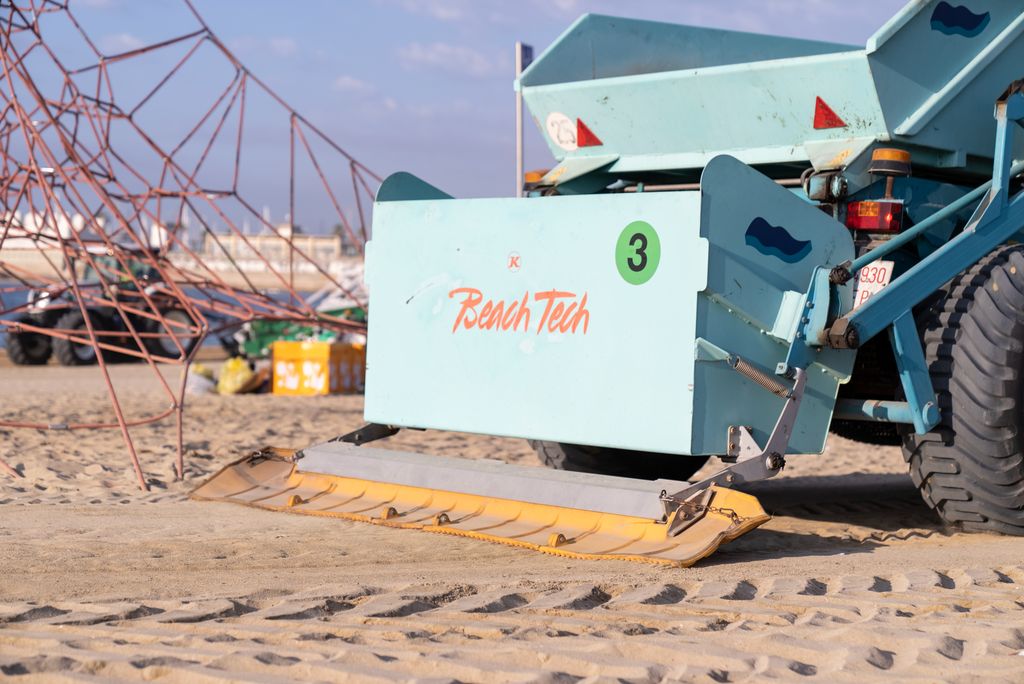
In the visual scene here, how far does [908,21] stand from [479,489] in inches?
104

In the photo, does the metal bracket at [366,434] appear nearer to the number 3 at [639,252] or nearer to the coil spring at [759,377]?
the number 3 at [639,252]

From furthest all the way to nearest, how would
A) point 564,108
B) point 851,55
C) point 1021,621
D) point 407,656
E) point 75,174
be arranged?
point 75,174 → point 564,108 → point 851,55 → point 1021,621 → point 407,656

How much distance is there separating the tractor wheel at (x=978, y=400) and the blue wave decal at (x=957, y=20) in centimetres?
104

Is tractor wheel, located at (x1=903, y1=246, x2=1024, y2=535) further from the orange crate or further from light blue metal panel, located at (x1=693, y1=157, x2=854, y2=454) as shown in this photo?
the orange crate

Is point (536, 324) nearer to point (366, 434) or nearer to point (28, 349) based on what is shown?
point (366, 434)

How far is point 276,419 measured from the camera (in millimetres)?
11367

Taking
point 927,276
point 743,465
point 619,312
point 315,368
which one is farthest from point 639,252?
point 315,368

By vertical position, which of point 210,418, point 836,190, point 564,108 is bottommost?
point 210,418

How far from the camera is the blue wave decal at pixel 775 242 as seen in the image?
511 cm

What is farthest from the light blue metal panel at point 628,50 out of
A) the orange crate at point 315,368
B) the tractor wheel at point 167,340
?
the tractor wheel at point 167,340

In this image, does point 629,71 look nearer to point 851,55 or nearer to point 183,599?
point 851,55

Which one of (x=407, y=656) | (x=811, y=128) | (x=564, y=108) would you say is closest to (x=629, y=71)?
(x=564, y=108)

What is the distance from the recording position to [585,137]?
6.71m

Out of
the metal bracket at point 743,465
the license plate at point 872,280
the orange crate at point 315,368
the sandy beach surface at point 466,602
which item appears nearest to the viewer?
the sandy beach surface at point 466,602
